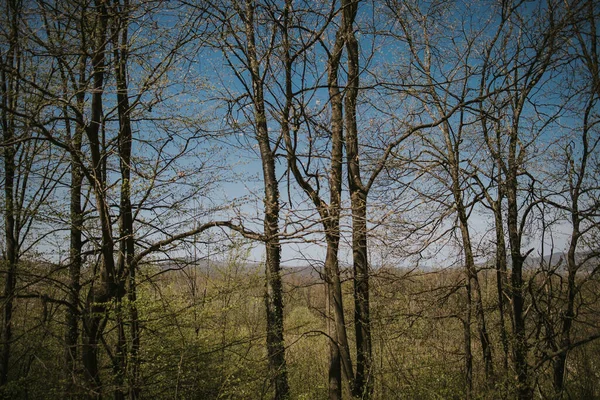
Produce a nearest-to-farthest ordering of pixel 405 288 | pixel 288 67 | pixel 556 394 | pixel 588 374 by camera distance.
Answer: pixel 288 67, pixel 556 394, pixel 405 288, pixel 588 374

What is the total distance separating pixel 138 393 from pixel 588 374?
7343 mm

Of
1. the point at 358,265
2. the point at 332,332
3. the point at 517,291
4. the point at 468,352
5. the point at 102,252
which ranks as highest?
the point at 102,252

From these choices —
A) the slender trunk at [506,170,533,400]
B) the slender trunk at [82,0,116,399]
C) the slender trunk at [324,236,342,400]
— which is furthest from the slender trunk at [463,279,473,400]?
the slender trunk at [82,0,116,399]

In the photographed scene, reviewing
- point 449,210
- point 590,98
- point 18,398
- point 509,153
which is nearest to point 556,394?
point 449,210

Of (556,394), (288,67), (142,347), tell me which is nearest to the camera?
(288,67)

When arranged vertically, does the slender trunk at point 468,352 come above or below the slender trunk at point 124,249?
below

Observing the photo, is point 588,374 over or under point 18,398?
under

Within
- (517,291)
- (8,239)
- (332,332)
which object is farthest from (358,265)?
(8,239)

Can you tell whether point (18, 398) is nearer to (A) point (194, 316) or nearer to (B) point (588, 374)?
(A) point (194, 316)

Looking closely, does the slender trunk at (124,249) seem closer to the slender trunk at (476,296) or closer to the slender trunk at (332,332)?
the slender trunk at (332,332)

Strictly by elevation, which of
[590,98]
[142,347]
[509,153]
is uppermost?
[590,98]

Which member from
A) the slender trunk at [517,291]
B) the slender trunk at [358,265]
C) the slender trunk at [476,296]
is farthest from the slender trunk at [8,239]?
the slender trunk at [517,291]

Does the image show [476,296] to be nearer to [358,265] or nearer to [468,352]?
[468,352]

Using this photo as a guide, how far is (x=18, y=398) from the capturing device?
5188mm
